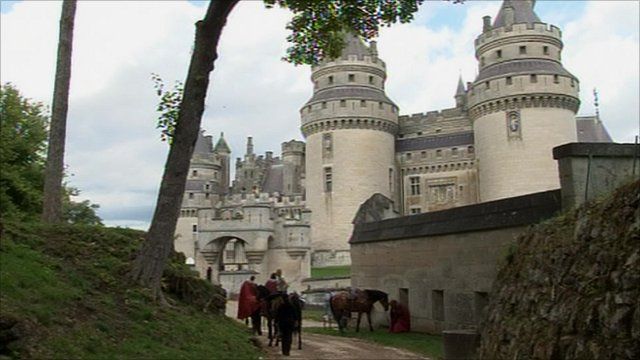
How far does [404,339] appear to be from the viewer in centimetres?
1416

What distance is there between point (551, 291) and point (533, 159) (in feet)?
127

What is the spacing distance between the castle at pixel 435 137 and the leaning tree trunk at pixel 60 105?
2528 cm

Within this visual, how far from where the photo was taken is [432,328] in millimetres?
15211

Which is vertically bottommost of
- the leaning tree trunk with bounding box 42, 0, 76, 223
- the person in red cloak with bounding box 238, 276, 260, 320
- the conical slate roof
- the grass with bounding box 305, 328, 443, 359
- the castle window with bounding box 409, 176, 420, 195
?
the grass with bounding box 305, 328, 443, 359

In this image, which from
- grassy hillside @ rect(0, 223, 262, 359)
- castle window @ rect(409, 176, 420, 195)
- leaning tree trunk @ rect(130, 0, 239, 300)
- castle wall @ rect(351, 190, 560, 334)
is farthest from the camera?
castle window @ rect(409, 176, 420, 195)

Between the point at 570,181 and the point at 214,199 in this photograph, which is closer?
the point at 570,181

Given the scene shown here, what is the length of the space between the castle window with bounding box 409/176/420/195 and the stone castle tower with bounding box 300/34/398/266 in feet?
5.28

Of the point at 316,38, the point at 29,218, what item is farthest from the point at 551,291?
the point at 29,218

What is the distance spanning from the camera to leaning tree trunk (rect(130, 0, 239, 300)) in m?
8.77

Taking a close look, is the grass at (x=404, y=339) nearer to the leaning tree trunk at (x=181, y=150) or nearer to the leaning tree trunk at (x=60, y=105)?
the leaning tree trunk at (x=181, y=150)

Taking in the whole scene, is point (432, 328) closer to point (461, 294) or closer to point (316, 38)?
point (461, 294)

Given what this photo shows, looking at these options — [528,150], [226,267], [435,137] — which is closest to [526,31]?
[528,150]

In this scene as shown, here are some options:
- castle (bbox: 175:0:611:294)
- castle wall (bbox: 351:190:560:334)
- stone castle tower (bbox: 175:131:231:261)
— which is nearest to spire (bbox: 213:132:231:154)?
stone castle tower (bbox: 175:131:231:261)

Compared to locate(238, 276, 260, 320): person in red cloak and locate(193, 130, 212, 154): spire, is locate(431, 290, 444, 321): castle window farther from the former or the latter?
locate(193, 130, 212, 154): spire
